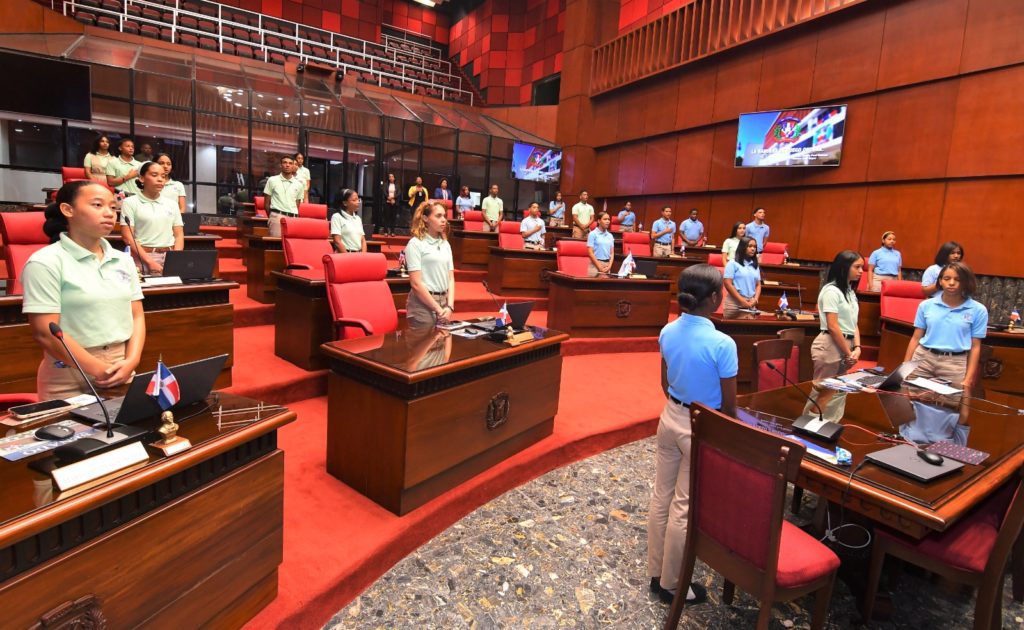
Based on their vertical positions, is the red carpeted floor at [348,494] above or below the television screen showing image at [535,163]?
below

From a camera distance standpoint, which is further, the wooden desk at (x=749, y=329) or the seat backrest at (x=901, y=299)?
the seat backrest at (x=901, y=299)

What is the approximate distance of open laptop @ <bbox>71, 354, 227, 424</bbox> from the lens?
4.63 ft

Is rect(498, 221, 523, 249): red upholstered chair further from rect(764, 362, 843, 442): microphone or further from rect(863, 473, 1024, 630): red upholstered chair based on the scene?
rect(863, 473, 1024, 630): red upholstered chair

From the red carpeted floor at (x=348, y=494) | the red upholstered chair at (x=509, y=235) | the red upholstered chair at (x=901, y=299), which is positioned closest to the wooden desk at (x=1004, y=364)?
the red upholstered chair at (x=901, y=299)

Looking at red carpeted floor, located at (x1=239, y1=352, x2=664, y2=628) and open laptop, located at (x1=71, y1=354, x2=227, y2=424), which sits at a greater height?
open laptop, located at (x1=71, y1=354, x2=227, y2=424)

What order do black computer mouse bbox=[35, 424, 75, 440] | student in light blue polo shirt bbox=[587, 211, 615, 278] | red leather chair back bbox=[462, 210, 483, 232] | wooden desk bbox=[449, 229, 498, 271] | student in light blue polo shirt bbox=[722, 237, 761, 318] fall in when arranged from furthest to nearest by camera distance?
red leather chair back bbox=[462, 210, 483, 232] → wooden desk bbox=[449, 229, 498, 271] → student in light blue polo shirt bbox=[587, 211, 615, 278] → student in light blue polo shirt bbox=[722, 237, 761, 318] → black computer mouse bbox=[35, 424, 75, 440]

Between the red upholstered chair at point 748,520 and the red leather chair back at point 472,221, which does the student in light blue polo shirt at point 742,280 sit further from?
the red leather chair back at point 472,221

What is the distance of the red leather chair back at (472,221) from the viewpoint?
8.70m

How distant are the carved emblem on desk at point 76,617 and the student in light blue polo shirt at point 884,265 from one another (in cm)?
762

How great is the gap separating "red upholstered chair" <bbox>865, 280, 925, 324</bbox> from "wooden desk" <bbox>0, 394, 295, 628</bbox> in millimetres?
5934

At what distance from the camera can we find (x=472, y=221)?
346 inches

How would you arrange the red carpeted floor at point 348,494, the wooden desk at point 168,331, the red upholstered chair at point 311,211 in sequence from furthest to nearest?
the red upholstered chair at point 311,211 → the wooden desk at point 168,331 → the red carpeted floor at point 348,494

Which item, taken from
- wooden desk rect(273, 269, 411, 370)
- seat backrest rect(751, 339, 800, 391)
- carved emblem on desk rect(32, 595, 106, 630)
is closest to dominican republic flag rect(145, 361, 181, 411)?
carved emblem on desk rect(32, 595, 106, 630)

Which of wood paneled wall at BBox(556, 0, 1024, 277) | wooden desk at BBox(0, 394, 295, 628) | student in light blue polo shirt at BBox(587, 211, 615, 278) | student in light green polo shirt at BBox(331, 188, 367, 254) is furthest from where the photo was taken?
student in light blue polo shirt at BBox(587, 211, 615, 278)
